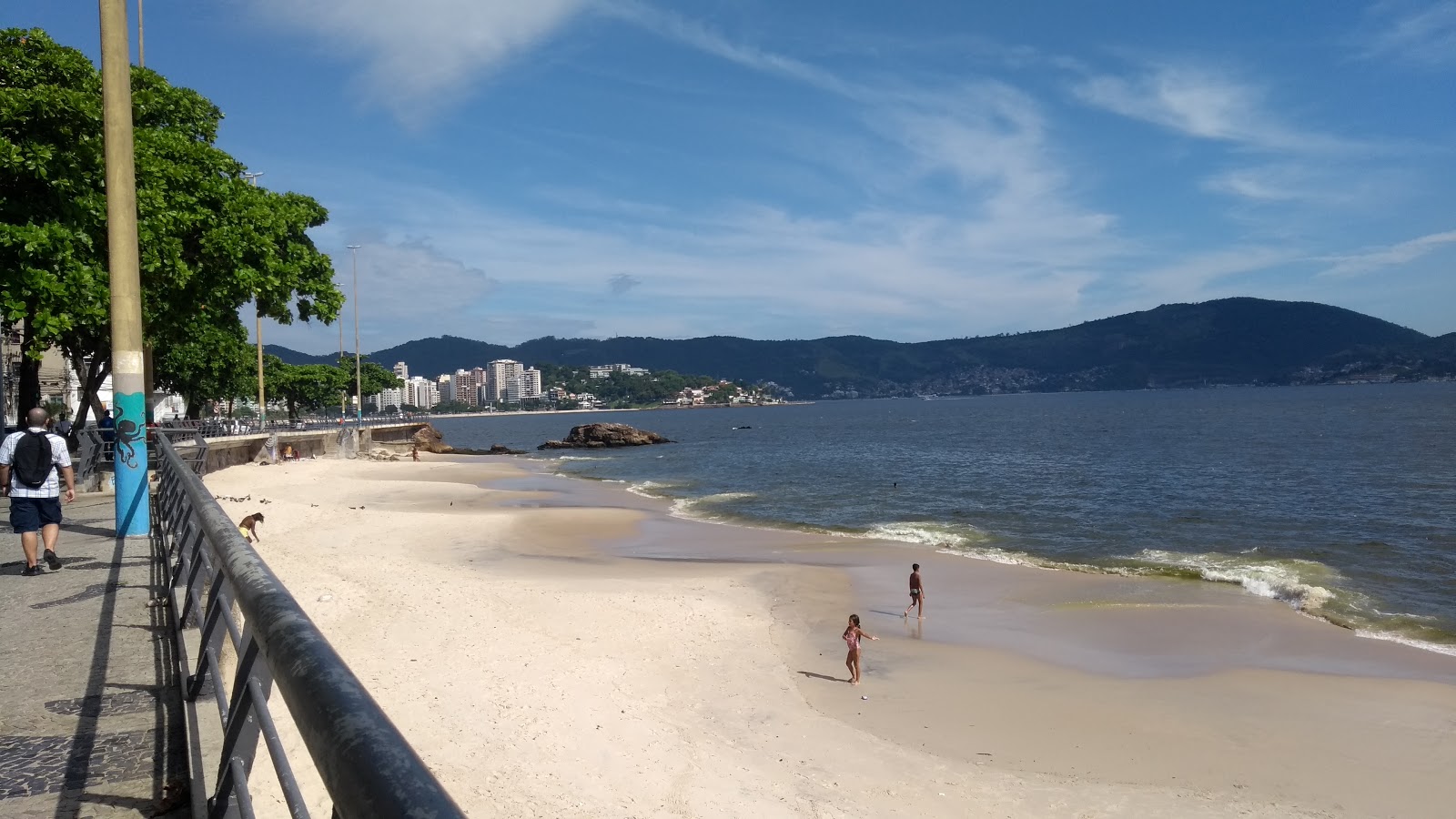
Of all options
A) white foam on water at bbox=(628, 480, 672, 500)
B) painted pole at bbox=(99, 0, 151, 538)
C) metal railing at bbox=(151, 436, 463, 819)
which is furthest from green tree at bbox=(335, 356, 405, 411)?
metal railing at bbox=(151, 436, 463, 819)

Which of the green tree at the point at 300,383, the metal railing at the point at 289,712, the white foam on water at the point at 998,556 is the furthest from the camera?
the green tree at the point at 300,383

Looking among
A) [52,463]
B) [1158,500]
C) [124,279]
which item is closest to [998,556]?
[1158,500]

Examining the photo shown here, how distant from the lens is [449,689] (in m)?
10.7

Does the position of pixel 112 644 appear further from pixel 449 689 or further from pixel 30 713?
pixel 449 689

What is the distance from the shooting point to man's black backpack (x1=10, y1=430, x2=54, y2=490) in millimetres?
8789

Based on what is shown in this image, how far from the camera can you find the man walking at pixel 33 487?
8359mm

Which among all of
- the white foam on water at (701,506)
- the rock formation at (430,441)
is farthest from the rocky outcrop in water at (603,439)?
the white foam on water at (701,506)

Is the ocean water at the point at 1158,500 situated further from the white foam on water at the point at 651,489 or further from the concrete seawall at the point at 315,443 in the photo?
the concrete seawall at the point at 315,443

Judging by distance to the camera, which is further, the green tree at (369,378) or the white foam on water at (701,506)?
the green tree at (369,378)

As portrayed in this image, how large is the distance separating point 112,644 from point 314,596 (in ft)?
29.4

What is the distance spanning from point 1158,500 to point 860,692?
28556 millimetres

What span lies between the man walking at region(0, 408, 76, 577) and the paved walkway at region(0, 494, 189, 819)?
0.37 meters

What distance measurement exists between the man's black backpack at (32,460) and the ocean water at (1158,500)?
20434 millimetres

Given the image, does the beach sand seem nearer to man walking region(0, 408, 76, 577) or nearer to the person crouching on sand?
the person crouching on sand
